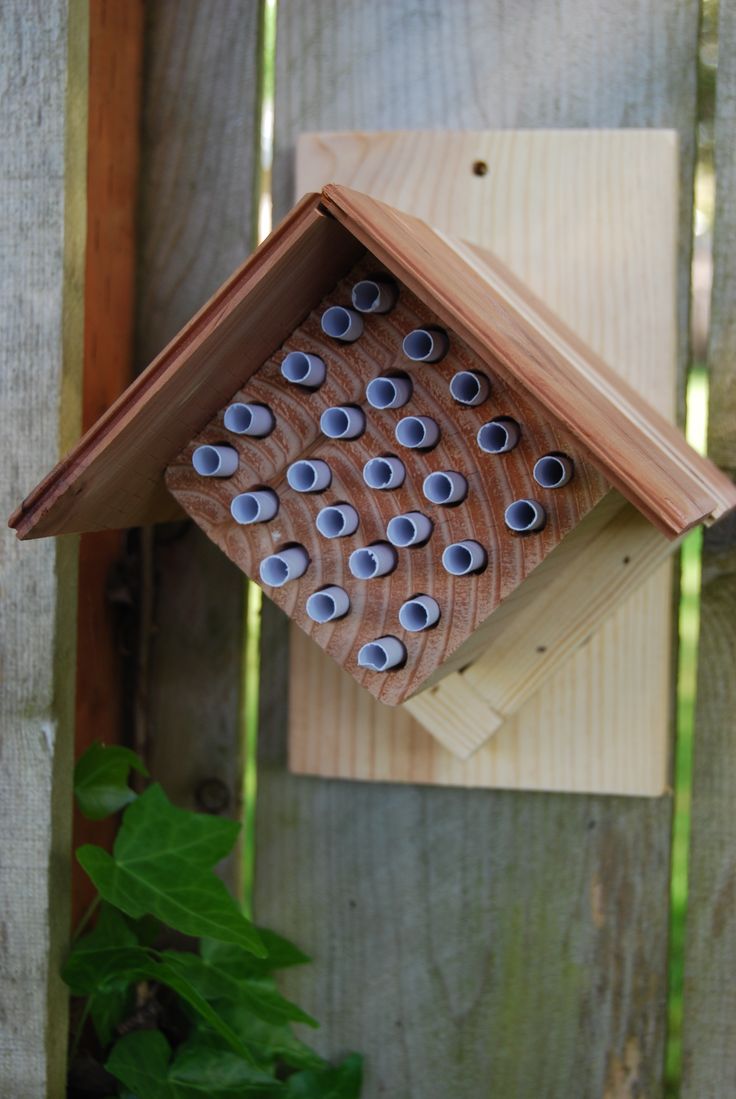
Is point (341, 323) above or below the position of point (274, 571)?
above

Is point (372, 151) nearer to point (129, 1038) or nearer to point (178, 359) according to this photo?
point (178, 359)

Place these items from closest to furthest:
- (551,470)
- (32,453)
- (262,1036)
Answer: (551,470), (32,453), (262,1036)

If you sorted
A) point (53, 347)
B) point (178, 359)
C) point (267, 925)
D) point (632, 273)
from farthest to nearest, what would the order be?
point (267, 925)
point (632, 273)
point (53, 347)
point (178, 359)

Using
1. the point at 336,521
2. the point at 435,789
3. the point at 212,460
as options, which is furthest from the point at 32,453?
the point at 435,789

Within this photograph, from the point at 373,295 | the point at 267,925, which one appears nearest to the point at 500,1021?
the point at 267,925

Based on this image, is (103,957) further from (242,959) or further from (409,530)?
(409,530)

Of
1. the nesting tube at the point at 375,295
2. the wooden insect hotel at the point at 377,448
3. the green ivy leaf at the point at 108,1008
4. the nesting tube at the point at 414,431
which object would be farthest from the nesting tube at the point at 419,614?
the green ivy leaf at the point at 108,1008

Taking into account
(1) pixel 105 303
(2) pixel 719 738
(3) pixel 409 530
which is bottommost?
(2) pixel 719 738

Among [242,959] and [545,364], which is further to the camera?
[242,959]
